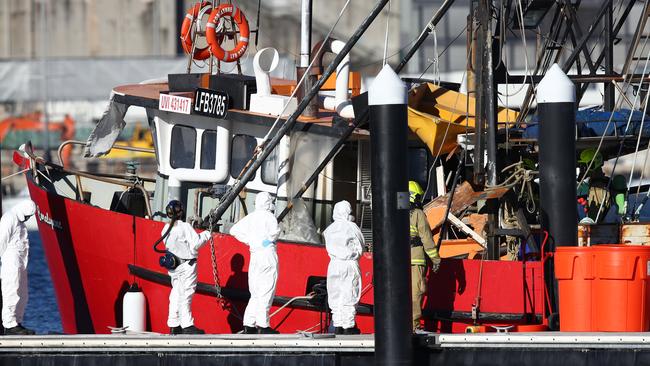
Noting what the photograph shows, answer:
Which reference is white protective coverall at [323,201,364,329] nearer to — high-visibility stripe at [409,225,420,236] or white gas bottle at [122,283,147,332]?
high-visibility stripe at [409,225,420,236]

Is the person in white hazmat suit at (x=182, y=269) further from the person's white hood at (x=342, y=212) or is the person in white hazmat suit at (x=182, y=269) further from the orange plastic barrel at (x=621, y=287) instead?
the orange plastic barrel at (x=621, y=287)

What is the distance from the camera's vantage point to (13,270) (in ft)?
47.0

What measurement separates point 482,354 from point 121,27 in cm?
5282

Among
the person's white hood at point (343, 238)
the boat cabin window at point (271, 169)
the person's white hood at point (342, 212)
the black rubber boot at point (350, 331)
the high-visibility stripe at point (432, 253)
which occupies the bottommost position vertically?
the black rubber boot at point (350, 331)

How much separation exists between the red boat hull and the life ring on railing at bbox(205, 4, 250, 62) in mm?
2289

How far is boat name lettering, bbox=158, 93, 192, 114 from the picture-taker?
53.0 ft

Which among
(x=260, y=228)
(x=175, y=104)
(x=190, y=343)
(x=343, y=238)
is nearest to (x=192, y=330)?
(x=190, y=343)

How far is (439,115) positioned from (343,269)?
346 centimetres

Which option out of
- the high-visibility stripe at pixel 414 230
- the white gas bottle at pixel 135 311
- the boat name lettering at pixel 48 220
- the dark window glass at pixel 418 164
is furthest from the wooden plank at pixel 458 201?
the boat name lettering at pixel 48 220

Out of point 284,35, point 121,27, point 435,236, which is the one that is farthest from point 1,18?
point 435,236

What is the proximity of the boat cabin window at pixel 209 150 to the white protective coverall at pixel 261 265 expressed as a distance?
265 centimetres

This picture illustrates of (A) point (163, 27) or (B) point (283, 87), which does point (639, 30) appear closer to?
(B) point (283, 87)

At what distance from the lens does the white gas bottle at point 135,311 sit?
15.1m

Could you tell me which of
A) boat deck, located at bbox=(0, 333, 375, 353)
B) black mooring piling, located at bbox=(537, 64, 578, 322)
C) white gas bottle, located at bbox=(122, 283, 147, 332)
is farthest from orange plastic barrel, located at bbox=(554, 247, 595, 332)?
white gas bottle, located at bbox=(122, 283, 147, 332)
